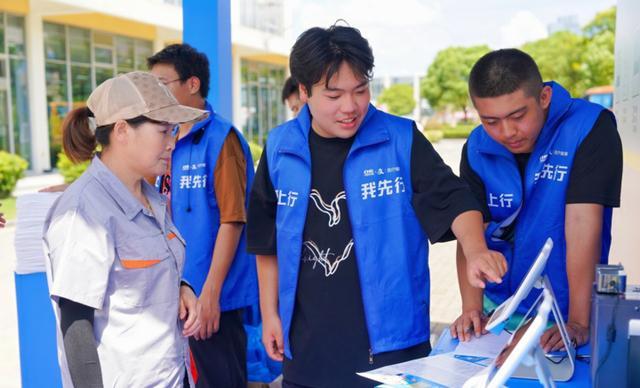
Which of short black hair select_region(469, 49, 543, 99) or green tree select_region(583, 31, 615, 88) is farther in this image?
green tree select_region(583, 31, 615, 88)

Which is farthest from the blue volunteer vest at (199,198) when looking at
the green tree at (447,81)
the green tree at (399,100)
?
the green tree at (399,100)

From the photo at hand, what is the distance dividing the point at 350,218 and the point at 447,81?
58.2 metres

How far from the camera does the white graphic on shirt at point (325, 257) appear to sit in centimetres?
195

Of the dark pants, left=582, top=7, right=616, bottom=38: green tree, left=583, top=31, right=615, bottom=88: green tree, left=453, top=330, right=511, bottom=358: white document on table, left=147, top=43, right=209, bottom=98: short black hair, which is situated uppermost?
left=582, top=7, right=616, bottom=38: green tree

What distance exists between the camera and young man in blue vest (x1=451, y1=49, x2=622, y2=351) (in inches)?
75.3

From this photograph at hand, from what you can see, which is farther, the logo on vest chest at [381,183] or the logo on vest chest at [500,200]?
the logo on vest chest at [500,200]

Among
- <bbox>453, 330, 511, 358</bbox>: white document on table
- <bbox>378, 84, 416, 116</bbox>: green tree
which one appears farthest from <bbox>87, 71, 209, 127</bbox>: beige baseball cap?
<bbox>378, 84, 416, 116</bbox>: green tree

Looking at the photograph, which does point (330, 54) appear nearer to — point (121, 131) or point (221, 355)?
point (121, 131)

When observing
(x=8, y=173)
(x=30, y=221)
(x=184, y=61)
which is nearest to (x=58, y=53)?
(x=8, y=173)

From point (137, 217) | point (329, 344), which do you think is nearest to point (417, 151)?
point (329, 344)

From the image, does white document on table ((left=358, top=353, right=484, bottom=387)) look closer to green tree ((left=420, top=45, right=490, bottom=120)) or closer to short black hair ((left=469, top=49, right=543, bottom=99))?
short black hair ((left=469, top=49, right=543, bottom=99))

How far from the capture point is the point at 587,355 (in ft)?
5.84

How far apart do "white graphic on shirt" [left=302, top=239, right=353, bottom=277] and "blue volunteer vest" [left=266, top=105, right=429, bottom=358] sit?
0.03 metres

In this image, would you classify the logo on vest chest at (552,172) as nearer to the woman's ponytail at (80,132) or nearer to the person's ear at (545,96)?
the person's ear at (545,96)
